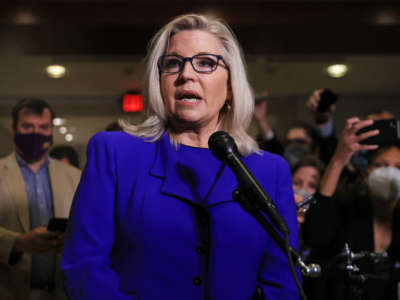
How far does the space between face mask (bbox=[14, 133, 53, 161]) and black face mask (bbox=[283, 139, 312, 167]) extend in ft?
4.59

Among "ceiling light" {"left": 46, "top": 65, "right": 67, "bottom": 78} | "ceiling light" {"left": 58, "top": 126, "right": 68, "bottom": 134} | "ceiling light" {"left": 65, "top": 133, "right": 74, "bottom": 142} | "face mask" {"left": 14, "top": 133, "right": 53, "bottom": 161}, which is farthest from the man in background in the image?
"ceiling light" {"left": 46, "top": 65, "right": 67, "bottom": 78}

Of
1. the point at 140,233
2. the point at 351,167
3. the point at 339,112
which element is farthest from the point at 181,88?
the point at 339,112

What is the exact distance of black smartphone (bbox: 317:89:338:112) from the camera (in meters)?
2.79

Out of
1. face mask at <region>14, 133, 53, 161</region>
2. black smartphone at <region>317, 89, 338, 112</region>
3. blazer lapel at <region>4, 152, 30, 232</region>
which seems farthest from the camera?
black smartphone at <region>317, 89, 338, 112</region>

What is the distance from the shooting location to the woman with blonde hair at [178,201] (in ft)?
3.88

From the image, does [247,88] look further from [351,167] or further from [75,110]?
[75,110]

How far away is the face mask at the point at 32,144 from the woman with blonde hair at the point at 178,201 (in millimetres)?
1386

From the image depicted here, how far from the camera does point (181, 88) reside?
1.33 meters

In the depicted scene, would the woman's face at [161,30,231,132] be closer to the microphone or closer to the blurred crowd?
the microphone

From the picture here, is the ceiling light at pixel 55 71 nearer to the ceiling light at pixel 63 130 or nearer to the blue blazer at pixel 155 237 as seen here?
the ceiling light at pixel 63 130

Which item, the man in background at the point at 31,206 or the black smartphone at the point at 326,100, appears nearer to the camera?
the man in background at the point at 31,206

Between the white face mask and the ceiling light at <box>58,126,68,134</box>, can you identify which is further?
the ceiling light at <box>58,126,68,134</box>

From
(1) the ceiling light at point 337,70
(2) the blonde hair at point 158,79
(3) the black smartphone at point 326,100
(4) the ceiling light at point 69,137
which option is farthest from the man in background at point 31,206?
(1) the ceiling light at point 337,70

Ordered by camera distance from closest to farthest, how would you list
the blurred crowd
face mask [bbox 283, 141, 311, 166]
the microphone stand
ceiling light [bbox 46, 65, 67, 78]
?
the microphone stand
the blurred crowd
face mask [bbox 283, 141, 311, 166]
ceiling light [bbox 46, 65, 67, 78]
